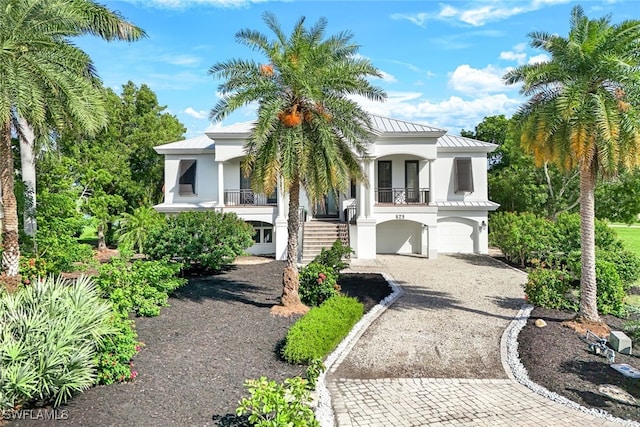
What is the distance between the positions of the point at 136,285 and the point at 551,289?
38.8 ft

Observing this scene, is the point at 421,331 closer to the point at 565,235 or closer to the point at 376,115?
the point at 565,235

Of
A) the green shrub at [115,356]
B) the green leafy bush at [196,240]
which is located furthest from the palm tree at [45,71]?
the green shrub at [115,356]

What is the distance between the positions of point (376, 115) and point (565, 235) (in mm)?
12018

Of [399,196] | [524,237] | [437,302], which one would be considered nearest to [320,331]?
[437,302]

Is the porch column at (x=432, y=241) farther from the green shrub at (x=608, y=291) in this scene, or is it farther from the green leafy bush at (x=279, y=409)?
the green leafy bush at (x=279, y=409)

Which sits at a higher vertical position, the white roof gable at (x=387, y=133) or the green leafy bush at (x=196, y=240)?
the white roof gable at (x=387, y=133)

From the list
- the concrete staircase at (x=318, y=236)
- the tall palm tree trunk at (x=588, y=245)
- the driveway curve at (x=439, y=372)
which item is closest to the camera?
the driveway curve at (x=439, y=372)

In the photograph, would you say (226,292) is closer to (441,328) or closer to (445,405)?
(441,328)

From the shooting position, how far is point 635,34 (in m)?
9.42

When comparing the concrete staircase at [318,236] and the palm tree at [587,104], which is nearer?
the palm tree at [587,104]

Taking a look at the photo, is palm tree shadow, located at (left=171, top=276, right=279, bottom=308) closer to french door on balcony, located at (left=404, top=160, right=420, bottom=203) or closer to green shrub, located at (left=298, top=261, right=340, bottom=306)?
green shrub, located at (left=298, top=261, right=340, bottom=306)

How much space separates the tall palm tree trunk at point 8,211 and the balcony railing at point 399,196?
1649 cm

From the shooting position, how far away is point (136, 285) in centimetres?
1120

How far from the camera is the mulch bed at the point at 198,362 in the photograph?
616 cm
